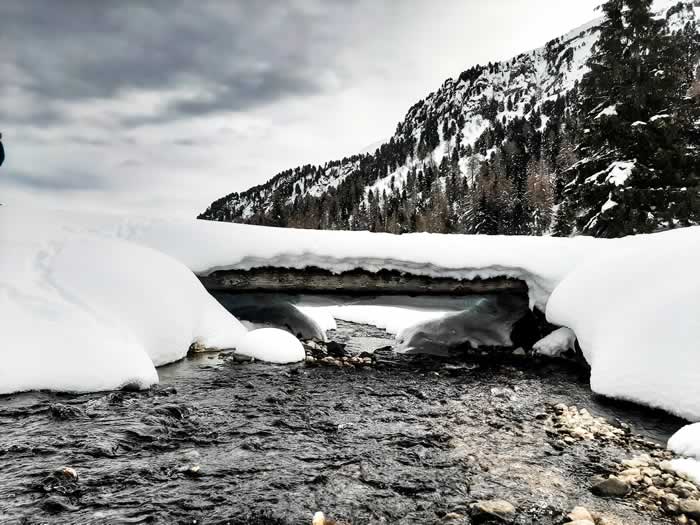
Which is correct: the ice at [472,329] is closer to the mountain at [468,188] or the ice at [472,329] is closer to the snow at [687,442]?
the snow at [687,442]

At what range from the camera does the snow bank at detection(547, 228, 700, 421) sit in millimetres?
5270

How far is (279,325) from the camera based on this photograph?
1177 cm

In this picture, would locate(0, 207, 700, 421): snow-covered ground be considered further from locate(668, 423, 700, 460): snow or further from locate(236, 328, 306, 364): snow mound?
locate(236, 328, 306, 364): snow mound

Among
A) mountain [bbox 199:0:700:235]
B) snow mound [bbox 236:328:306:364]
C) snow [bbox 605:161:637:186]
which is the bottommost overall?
snow mound [bbox 236:328:306:364]

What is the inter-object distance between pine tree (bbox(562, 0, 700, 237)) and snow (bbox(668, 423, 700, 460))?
38.8ft

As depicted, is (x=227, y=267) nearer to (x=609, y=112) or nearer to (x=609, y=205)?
(x=609, y=205)

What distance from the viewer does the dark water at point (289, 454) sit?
3113mm

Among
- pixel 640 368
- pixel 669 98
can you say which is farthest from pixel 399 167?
pixel 640 368

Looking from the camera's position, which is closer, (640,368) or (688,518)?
(688,518)

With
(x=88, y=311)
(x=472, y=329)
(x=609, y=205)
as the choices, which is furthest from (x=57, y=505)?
(x=609, y=205)

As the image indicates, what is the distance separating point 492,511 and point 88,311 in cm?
598

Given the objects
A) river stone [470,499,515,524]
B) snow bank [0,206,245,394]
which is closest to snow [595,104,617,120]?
snow bank [0,206,245,394]

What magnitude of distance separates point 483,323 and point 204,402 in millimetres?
8130

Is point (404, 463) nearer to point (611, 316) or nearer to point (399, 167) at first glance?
point (611, 316)
